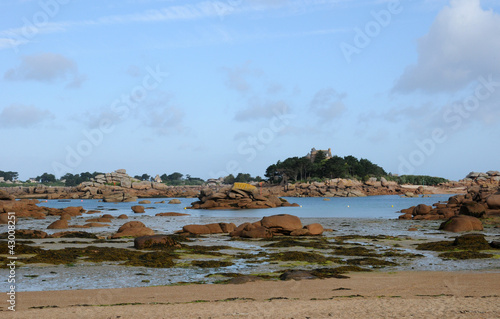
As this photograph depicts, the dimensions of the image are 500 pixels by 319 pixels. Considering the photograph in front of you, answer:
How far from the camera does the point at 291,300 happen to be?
518 inches

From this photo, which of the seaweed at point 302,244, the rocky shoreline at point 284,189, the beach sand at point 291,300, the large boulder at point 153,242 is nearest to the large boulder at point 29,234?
the large boulder at point 153,242

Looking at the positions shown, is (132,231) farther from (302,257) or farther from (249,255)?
(302,257)

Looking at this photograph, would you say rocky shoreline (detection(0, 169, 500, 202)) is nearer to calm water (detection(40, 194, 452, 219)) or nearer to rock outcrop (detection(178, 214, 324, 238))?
calm water (detection(40, 194, 452, 219))

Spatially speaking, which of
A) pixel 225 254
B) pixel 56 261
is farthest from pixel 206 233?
pixel 56 261

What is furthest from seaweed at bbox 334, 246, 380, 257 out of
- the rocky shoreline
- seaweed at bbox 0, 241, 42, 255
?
the rocky shoreline

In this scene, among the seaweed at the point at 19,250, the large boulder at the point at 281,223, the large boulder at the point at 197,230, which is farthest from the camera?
the large boulder at the point at 197,230

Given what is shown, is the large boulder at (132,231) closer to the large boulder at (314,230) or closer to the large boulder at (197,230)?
the large boulder at (197,230)

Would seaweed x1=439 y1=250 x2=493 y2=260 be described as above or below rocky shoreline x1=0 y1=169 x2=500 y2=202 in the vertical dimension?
below

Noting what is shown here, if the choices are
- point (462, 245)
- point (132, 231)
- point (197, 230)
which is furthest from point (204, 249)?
point (462, 245)

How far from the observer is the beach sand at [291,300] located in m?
11.7

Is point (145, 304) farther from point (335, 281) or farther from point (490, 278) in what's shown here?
point (490, 278)

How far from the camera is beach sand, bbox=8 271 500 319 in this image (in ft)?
38.2

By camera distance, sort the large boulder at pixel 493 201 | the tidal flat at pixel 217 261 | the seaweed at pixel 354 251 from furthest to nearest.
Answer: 1. the large boulder at pixel 493 201
2. the seaweed at pixel 354 251
3. the tidal flat at pixel 217 261

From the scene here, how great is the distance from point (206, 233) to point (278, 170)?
124m
